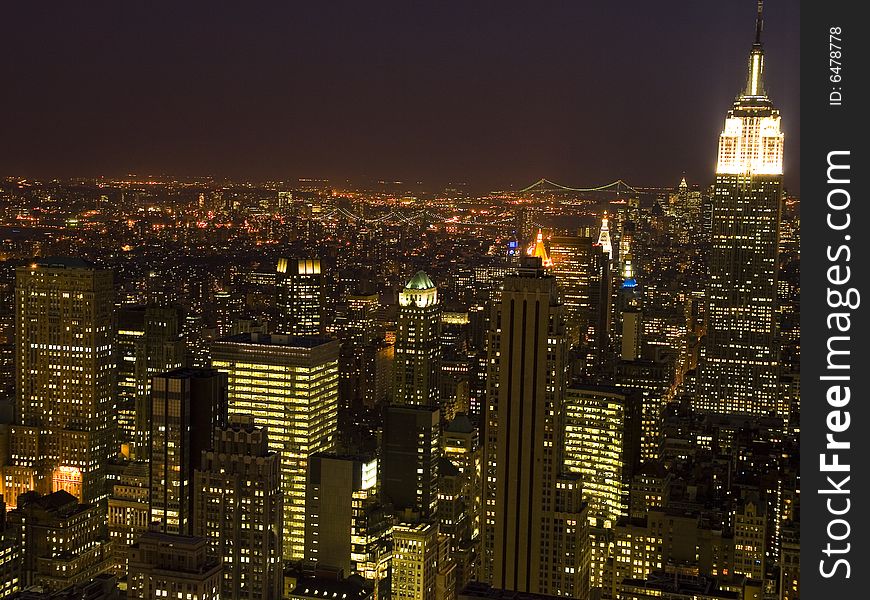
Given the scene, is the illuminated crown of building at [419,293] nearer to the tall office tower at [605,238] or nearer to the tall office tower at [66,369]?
the tall office tower at [605,238]

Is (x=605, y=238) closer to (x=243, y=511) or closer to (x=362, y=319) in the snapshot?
(x=362, y=319)

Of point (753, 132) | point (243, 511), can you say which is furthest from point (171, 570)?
point (753, 132)

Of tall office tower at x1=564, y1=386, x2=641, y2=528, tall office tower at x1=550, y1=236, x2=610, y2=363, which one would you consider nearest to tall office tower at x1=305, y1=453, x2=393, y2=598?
tall office tower at x1=564, y1=386, x2=641, y2=528

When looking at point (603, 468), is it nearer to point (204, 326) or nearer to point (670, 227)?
point (670, 227)

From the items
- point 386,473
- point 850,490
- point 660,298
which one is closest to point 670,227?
point 660,298

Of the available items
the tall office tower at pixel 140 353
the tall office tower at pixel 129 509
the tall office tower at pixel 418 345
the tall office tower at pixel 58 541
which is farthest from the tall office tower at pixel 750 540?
the tall office tower at pixel 140 353
